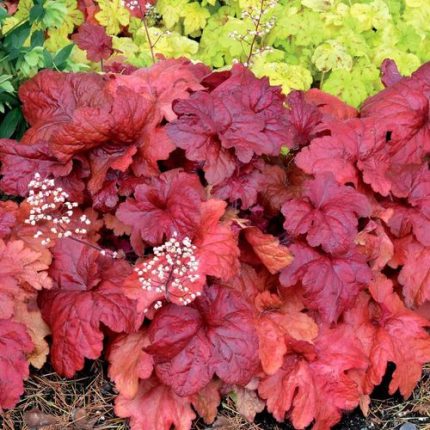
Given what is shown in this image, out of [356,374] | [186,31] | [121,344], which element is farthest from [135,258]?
[186,31]

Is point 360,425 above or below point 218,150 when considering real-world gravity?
below

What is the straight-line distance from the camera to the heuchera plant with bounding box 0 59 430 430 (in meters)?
2.32

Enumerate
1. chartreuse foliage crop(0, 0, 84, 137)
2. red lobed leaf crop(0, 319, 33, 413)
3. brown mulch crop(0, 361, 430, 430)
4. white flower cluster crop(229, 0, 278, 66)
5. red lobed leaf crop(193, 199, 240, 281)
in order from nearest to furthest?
red lobed leaf crop(0, 319, 33, 413) < red lobed leaf crop(193, 199, 240, 281) < brown mulch crop(0, 361, 430, 430) < chartreuse foliage crop(0, 0, 84, 137) < white flower cluster crop(229, 0, 278, 66)

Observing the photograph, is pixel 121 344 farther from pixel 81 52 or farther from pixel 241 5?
pixel 241 5

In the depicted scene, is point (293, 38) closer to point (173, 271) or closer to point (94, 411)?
point (173, 271)

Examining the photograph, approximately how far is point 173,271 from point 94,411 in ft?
1.83

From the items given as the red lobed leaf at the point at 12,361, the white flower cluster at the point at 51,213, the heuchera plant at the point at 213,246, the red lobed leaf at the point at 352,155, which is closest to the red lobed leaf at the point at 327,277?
the heuchera plant at the point at 213,246

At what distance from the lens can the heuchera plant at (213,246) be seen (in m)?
2.32

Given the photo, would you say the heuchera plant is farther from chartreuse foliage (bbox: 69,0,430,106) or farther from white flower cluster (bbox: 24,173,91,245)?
chartreuse foliage (bbox: 69,0,430,106)

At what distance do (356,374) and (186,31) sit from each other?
1.82 m

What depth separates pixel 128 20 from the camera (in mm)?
3527

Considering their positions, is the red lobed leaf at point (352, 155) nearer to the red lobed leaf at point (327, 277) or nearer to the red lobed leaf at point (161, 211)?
the red lobed leaf at point (327, 277)

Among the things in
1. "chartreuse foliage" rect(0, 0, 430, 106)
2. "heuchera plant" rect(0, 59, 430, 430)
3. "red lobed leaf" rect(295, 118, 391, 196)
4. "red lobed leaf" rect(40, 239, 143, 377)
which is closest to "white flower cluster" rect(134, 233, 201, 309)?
"heuchera plant" rect(0, 59, 430, 430)

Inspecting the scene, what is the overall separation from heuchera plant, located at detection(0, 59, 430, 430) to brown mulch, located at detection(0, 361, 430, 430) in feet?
0.21
